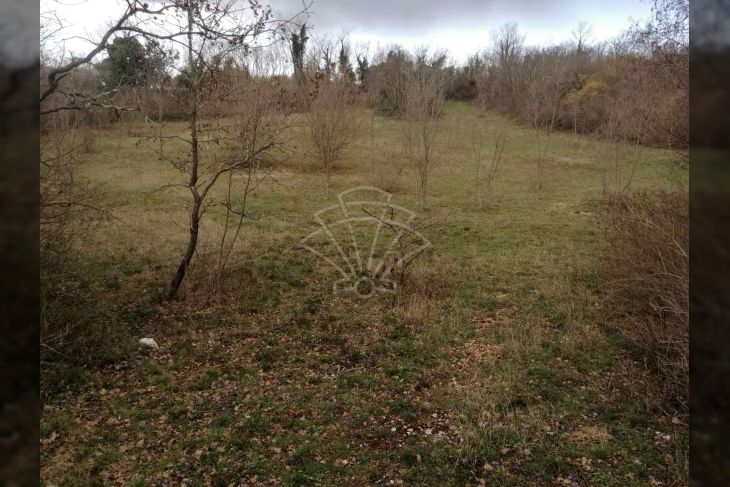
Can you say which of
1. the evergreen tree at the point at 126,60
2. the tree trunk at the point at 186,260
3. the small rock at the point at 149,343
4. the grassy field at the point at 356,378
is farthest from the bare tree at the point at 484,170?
the small rock at the point at 149,343

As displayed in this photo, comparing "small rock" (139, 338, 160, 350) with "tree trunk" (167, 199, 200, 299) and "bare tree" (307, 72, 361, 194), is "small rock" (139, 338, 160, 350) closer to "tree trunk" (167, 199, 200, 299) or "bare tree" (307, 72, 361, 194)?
"tree trunk" (167, 199, 200, 299)

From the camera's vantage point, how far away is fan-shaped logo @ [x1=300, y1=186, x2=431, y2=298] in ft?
31.4

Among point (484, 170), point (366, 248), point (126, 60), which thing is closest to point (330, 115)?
point (484, 170)

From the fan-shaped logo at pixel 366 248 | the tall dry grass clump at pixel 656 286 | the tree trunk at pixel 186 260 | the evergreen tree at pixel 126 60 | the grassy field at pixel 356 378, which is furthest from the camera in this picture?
the fan-shaped logo at pixel 366 248

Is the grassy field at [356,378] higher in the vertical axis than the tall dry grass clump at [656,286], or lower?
lower

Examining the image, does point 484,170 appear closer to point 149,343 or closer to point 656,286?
point 656,286

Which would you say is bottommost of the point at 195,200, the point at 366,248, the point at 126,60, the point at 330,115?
the point at 366,248

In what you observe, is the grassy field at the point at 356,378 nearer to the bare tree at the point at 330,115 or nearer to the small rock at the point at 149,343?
the small rock at the point at 149,343

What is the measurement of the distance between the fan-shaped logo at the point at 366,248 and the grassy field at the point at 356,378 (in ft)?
1.33

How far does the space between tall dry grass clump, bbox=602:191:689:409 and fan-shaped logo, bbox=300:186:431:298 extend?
12.9 ft

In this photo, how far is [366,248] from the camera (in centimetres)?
1190

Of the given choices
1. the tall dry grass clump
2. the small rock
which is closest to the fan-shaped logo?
the small rock

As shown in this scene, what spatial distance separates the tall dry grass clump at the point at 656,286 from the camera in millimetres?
5469

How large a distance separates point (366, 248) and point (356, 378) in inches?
229
